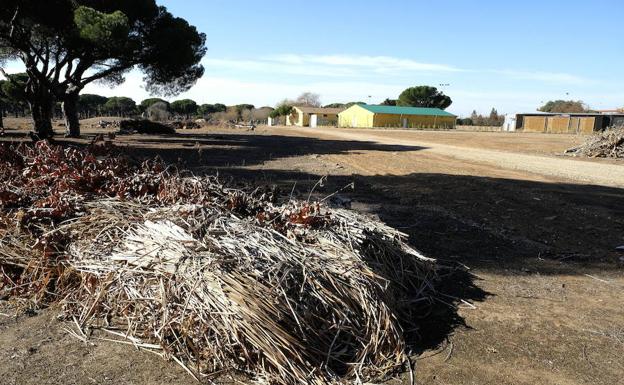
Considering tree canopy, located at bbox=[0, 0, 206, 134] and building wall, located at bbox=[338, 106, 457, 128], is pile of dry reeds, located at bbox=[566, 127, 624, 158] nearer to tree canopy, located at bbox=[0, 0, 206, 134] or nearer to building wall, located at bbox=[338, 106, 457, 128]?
tree canopy, located at bbox=[0, 0, 206, 134]

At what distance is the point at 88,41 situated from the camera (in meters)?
19.7

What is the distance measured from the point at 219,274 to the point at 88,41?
2011 cm

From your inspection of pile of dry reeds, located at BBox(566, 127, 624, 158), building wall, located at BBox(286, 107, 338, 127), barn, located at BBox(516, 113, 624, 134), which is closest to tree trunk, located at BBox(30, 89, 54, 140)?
pile of dry reeds, located at BBox(566, 127, 624, 158)

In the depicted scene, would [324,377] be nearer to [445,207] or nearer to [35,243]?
[35,243]

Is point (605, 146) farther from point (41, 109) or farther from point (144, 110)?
point (144, 110)

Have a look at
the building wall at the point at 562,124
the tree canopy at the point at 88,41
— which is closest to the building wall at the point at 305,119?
the building wall at the point at 562,124

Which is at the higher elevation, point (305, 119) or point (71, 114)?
point (71, 114)

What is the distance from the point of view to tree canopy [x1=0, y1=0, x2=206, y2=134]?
1889 centimetres

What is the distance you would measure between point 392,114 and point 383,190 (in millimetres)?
63096

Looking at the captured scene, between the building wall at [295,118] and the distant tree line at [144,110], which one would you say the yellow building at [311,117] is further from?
the distant tree line at [144,110]

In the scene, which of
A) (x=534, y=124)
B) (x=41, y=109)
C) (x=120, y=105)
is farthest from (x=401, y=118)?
(x=41, y=109)

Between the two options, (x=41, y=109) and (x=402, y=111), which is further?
(x=402, y=111)

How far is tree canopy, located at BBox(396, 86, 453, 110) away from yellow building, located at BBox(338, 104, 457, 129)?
17.9 m

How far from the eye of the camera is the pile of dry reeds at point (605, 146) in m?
19.1
